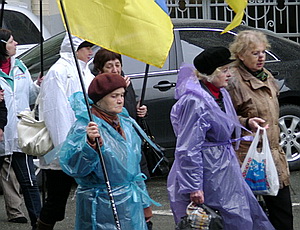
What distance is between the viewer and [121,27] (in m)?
5.13

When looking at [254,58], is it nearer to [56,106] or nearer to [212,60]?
[212,60]

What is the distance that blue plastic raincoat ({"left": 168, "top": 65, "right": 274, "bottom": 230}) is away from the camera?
18.2 feet

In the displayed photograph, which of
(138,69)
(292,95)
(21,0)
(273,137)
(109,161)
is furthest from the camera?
(21,0)

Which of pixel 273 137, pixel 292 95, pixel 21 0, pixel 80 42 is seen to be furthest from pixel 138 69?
pixel 21 0

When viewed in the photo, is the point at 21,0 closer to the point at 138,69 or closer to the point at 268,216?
the point at 138,69

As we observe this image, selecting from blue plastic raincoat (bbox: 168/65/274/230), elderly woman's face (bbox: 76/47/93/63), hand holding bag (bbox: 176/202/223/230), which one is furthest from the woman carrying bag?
elderly woman's face (bbox: 76/47/93/63)

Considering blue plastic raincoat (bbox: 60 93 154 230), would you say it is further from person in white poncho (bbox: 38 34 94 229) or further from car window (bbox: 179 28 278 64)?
car window (bbox: 179 28 278 64)

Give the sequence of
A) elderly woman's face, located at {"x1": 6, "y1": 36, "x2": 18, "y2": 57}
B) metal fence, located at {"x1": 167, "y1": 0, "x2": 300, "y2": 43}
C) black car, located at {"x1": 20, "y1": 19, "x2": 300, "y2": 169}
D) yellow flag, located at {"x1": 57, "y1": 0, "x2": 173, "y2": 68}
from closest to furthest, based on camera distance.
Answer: yellow flag, located at {"x1": 57, "y1": 0, "x2": 173, "y2": 68}
elderly woman's face, located at {"x1": 6, "y1": 36, "x2": 18, "y2": 57}
black car, located at {"x1": 20, "y1": 19, "x2": 300, "y2": 169}
metal fence, located at {"x1": 167, "y1": 0, "x2": 300, "y2": 43}

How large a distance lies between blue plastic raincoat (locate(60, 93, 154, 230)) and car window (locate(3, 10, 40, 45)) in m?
7.19

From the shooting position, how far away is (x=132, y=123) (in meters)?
5.66

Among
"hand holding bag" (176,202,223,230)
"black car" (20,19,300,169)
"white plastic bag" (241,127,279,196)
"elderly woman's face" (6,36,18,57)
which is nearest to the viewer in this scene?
"hand holding bag" (176,202,223,230)

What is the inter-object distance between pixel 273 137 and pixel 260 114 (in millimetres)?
203

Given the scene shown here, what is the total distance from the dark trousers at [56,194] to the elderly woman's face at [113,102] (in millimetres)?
1302

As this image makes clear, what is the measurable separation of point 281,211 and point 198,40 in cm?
392
